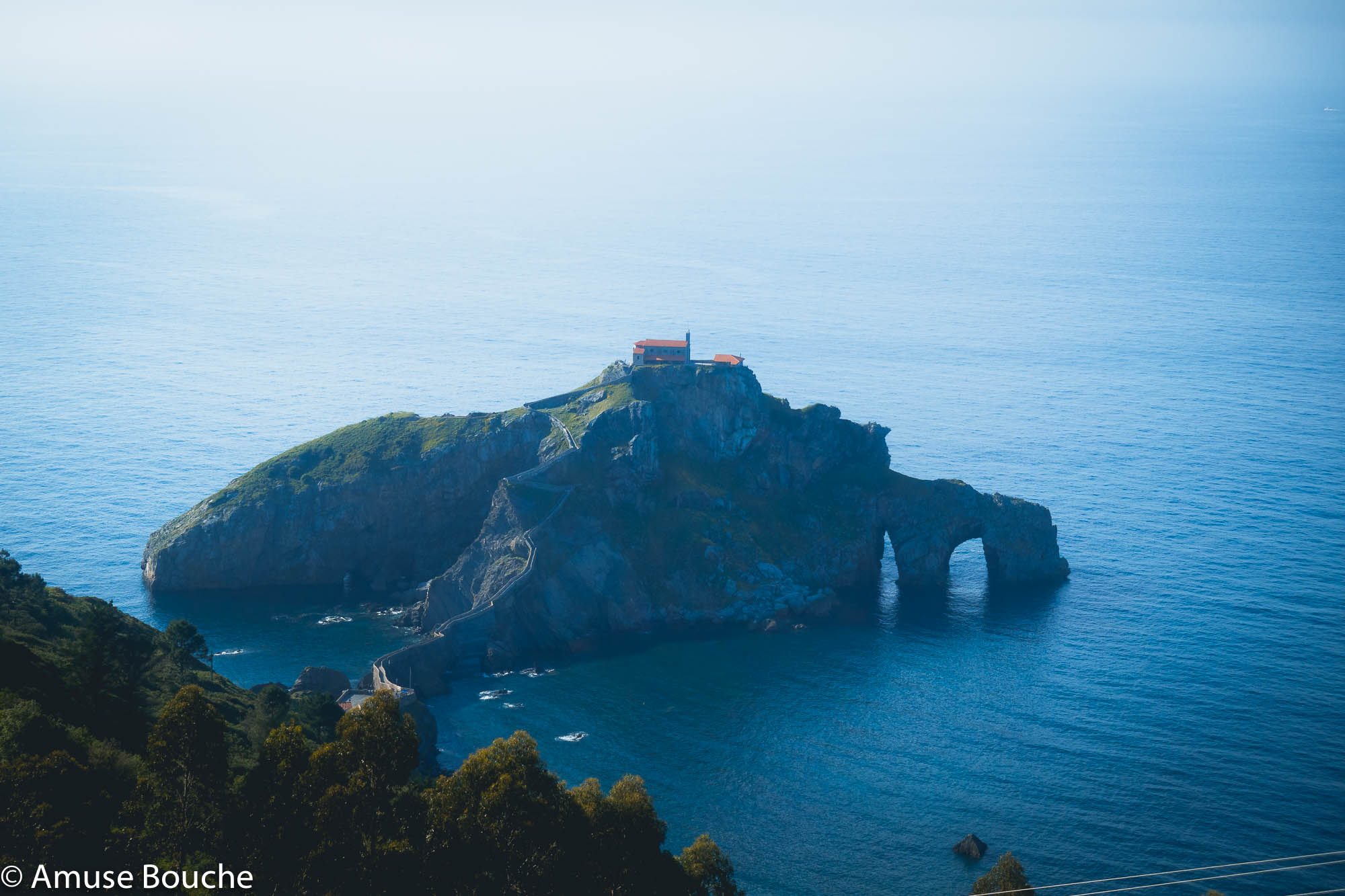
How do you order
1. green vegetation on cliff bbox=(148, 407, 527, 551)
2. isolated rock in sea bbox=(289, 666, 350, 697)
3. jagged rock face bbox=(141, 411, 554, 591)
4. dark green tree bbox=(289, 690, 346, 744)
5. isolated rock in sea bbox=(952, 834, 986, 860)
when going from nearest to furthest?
isolated rock in sea bbox=(952, 834, 986, 860) → dark green tree bbox=(289, 690, 346, 744) → isolated rock in sea bbox=(289, 666, 350, 697) → jagged rock face bbox=(141, 411, 554, 591) → green vegetation on cliff bbox=(148, 407, 527, 551)

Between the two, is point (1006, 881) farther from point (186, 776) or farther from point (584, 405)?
point (584, 405)

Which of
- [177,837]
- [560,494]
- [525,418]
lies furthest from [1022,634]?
[177,837]

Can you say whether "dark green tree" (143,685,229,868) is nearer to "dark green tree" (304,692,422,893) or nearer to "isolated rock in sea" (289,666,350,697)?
"dark green tree" (304,692,422,893)

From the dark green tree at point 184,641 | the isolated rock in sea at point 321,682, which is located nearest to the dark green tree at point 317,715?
the dark green tree at point 184,641

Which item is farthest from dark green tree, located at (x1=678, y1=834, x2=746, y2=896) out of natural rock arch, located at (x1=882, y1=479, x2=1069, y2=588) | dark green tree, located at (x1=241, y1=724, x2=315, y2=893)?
natural rock arch, located at (x1=882, y1=479, x2=1069, y2=588)

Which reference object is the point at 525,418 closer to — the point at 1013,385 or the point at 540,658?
the point at 540,658

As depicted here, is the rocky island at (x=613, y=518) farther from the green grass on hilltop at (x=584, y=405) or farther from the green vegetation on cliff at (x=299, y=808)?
the green vegetation on cliff at (x=299, y=808)
